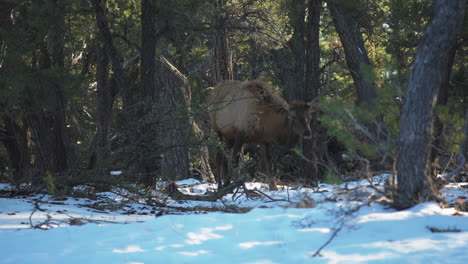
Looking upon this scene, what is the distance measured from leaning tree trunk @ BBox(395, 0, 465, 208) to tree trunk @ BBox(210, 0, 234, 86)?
7506mm

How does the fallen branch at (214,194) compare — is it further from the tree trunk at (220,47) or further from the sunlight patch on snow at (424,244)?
the tree trunk at (220,47)

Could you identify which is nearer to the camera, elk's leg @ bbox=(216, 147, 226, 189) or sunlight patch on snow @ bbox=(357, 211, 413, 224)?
sunlight patch on snow @ bbox=(357, 211, 413, 224)

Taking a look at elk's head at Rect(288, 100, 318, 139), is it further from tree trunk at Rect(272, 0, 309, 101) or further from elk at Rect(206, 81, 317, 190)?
tree trunk at Rect(272, 0, 309, 101)

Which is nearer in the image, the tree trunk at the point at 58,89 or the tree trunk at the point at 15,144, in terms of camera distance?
the tree trunk at the point at 58,89

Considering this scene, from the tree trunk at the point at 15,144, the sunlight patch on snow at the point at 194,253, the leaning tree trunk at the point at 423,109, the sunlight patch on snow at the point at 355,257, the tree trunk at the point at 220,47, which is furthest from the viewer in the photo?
the tree trunk at the point at 15,144

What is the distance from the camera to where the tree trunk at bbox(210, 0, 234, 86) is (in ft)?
44.3

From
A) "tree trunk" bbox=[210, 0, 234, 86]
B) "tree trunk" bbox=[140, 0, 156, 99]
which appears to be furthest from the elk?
"tree trunk" bbox=[210, 0, 234, 86]

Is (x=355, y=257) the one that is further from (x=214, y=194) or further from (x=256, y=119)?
(x=256, y=119)

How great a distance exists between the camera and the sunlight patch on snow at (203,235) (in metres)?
5.39

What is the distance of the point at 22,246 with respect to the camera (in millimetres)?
5508

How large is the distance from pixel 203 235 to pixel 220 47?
9.14 m

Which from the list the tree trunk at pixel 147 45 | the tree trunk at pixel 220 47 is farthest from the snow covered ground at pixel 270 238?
the tree trunk at pixel 220 47

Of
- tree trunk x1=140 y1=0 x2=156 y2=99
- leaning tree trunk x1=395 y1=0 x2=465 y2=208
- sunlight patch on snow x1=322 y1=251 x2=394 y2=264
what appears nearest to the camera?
sunlight patch on snow x1=322 y1=251 x2=394 y2=264

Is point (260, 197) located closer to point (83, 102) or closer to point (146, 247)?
point (146, 247)
